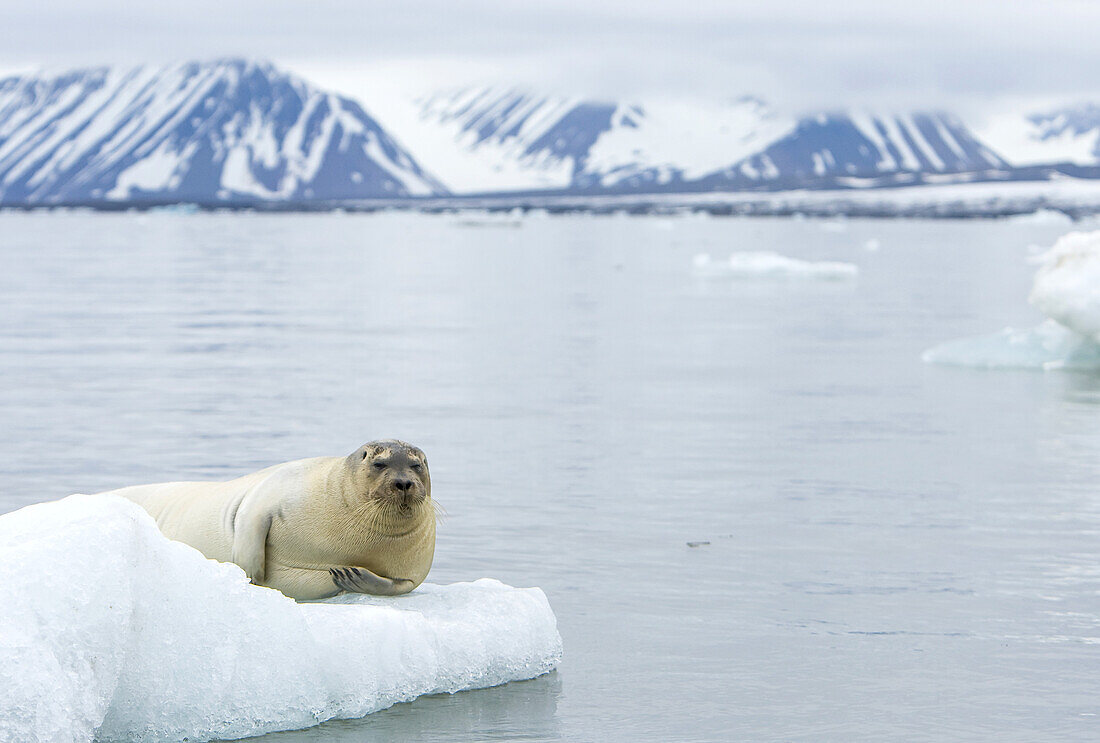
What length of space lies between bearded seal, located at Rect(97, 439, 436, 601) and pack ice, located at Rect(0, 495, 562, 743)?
30cm

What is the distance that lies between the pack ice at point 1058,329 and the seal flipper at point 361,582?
12.2 meters

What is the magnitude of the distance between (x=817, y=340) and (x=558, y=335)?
387 centimetres

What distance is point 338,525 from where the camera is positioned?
20.3 ft

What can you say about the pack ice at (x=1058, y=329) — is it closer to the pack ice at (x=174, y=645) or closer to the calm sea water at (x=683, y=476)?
the calm sea water at (x=683, y=476)

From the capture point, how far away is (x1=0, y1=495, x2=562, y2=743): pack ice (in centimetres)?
469

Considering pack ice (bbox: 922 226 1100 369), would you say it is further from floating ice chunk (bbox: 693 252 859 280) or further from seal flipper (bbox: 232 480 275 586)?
floating ice chunk (bbox: 693 252 859 280)

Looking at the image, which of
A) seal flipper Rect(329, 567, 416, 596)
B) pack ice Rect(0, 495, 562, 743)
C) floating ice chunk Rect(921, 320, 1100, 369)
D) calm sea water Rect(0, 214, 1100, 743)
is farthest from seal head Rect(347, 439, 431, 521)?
floating ice chunk Rect(921, 320, 1100, 369)

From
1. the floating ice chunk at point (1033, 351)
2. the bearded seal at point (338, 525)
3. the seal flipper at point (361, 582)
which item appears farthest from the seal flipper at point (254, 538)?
the floating ice chunk at point (1033, 351)

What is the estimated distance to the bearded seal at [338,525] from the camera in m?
6.08

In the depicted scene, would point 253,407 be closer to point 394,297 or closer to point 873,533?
point 873,533

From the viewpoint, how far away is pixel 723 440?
483 inches

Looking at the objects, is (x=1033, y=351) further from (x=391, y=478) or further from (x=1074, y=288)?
(x=391, y=478)

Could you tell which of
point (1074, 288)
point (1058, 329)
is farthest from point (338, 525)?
point (1058, 329)

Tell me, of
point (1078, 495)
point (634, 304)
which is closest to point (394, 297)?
point (634, 304)
